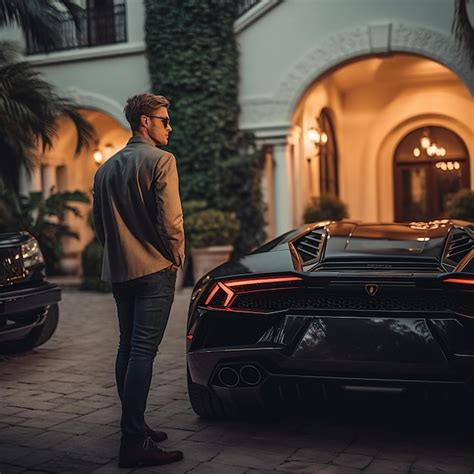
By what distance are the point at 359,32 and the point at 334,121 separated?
14.2ft

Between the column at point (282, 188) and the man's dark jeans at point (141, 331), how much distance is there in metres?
10.8

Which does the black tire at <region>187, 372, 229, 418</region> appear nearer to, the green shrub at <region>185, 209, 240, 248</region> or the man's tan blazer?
the man's tan blazer

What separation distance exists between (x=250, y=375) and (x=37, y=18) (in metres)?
7.98

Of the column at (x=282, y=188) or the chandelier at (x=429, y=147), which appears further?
the chandelier at (x=429, y=147)

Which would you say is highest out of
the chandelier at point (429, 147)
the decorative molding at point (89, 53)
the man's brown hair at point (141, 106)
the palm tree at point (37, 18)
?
the decorative molding at point (89, 53)

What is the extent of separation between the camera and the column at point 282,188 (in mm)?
14359

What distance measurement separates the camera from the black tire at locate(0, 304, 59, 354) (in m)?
6.58

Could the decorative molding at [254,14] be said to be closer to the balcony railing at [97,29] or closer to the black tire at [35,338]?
the balcony railing at [97,29]

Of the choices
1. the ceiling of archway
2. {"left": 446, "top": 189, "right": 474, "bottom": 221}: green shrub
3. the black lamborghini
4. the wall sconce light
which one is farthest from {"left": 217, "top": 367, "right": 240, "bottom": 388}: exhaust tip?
the ceiling of archway

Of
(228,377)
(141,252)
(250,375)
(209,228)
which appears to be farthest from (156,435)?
(209,228)

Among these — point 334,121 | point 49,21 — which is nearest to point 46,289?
point 49,21

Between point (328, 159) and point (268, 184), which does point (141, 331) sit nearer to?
point (268, 184)

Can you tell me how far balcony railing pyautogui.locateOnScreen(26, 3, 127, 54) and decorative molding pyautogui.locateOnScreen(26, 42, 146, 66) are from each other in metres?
0.15

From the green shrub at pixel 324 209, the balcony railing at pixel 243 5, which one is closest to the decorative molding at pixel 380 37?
the balcony railing at pixel 243 5
